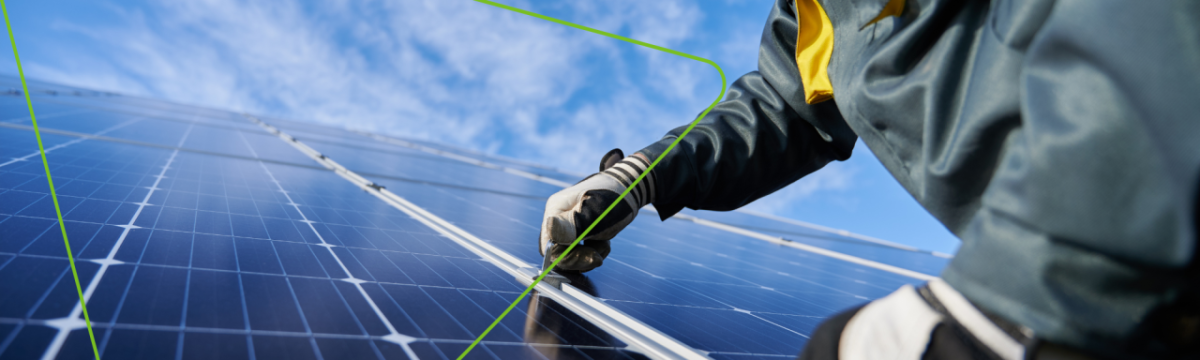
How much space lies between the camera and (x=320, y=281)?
143 cm

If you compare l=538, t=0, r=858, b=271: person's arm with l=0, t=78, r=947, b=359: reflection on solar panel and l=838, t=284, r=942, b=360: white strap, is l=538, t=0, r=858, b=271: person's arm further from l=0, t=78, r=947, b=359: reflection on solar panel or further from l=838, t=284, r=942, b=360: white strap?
l=838, t=284, r=942, b=360: white strap

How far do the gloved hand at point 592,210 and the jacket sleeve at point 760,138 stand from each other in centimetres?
7

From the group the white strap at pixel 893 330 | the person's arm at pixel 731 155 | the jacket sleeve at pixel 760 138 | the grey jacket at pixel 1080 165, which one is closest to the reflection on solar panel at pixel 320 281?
the person's arm at pixel 731 155

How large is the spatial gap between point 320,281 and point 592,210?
0.79 metres

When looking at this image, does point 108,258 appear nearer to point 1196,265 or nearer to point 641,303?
point 641,303

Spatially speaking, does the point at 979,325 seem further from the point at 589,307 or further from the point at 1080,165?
the point at 589,307

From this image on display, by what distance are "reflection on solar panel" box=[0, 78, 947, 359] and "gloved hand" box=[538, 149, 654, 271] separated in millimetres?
87

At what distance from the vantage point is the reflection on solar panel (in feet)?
3.41

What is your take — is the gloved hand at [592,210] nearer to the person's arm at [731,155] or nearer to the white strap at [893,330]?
the person's arm at [731,155]

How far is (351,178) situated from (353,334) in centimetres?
311

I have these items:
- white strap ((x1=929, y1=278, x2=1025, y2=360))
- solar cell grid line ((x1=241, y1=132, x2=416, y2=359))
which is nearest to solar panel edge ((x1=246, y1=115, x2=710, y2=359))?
solar cell grid line ((x1=241, y1=132, x2=416, y2=359))

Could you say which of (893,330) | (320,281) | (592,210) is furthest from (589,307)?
(893,330)

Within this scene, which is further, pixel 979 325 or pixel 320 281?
pixel 320 281

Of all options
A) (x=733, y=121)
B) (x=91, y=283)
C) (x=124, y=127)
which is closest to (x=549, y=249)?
(x=733, y=121)
